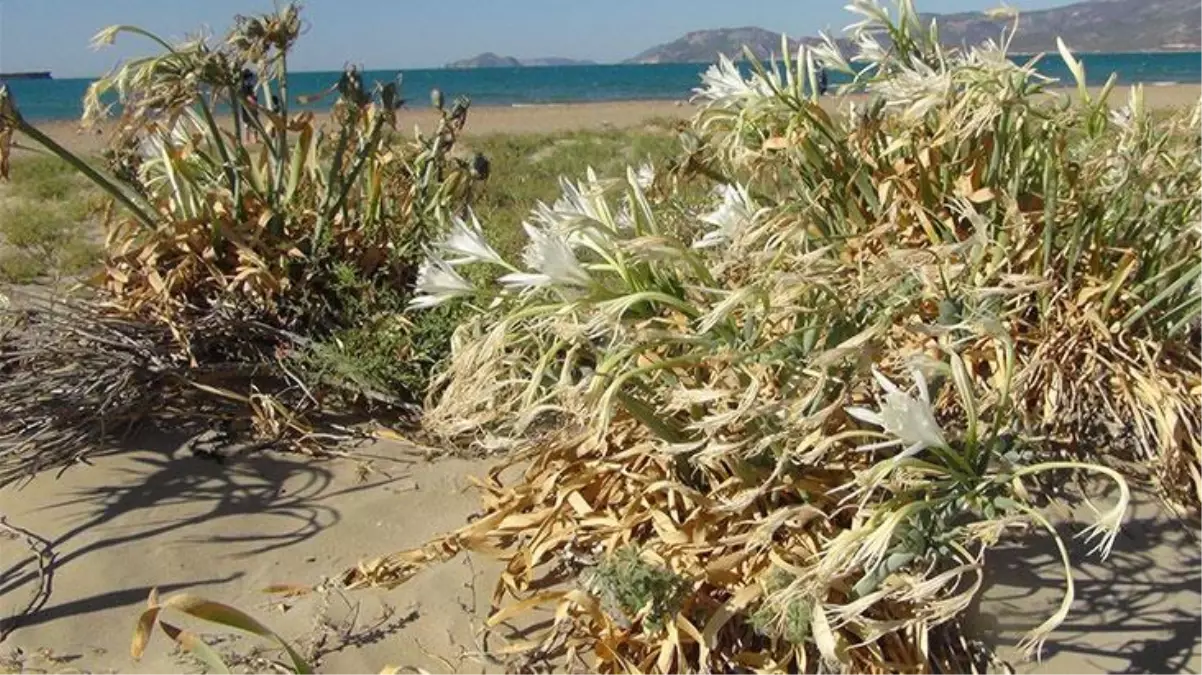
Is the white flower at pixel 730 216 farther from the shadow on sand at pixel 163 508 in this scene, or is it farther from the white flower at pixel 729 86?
the shadow on sand at pixel 163 508

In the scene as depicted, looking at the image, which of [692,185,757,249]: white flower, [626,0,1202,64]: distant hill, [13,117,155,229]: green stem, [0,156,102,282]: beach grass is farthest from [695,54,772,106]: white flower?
[626,0,1202,64]: distant hill

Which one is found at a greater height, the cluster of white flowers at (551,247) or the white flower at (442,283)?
the cluster of white flowers at (551,247)

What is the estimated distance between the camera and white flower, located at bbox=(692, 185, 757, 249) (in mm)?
2434

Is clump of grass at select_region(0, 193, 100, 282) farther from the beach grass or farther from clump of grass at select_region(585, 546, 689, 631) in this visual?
clump of grass at select_region(585, 546, 689, 631)

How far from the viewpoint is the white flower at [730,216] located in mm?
2434

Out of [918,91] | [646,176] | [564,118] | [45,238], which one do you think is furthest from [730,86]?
[564,118]

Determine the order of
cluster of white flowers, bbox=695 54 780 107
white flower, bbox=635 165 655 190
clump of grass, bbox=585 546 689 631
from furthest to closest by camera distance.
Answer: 1. white flower, bbox=635 165 655 190
2. cluster of white flowers, bbox=695 54 780 107
3. clump of grass, bbox=585 546 689 631

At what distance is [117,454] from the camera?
2854 millimetres

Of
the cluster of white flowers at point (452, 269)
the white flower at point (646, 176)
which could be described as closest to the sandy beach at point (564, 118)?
the white flower at point (646, 176)

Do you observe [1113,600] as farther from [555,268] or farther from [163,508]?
[163,508]

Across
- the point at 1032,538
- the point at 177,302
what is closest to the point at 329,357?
the point at 177,302

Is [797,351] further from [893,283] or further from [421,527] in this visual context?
[421,527]

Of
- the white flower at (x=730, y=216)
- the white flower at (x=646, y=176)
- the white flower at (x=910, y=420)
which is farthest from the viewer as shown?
the white flower at (x=646, y=176)

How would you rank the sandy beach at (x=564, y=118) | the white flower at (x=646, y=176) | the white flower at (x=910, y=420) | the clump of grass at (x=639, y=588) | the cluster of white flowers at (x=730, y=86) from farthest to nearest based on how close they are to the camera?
the sandy beach at (x=564, y=118) → the white flower at (x=646, y=176) → the cluster of white flowers at (x=730, y=86) → the clump of grass at (x=639, y=588) → the white flower at (x=910, y=420)
